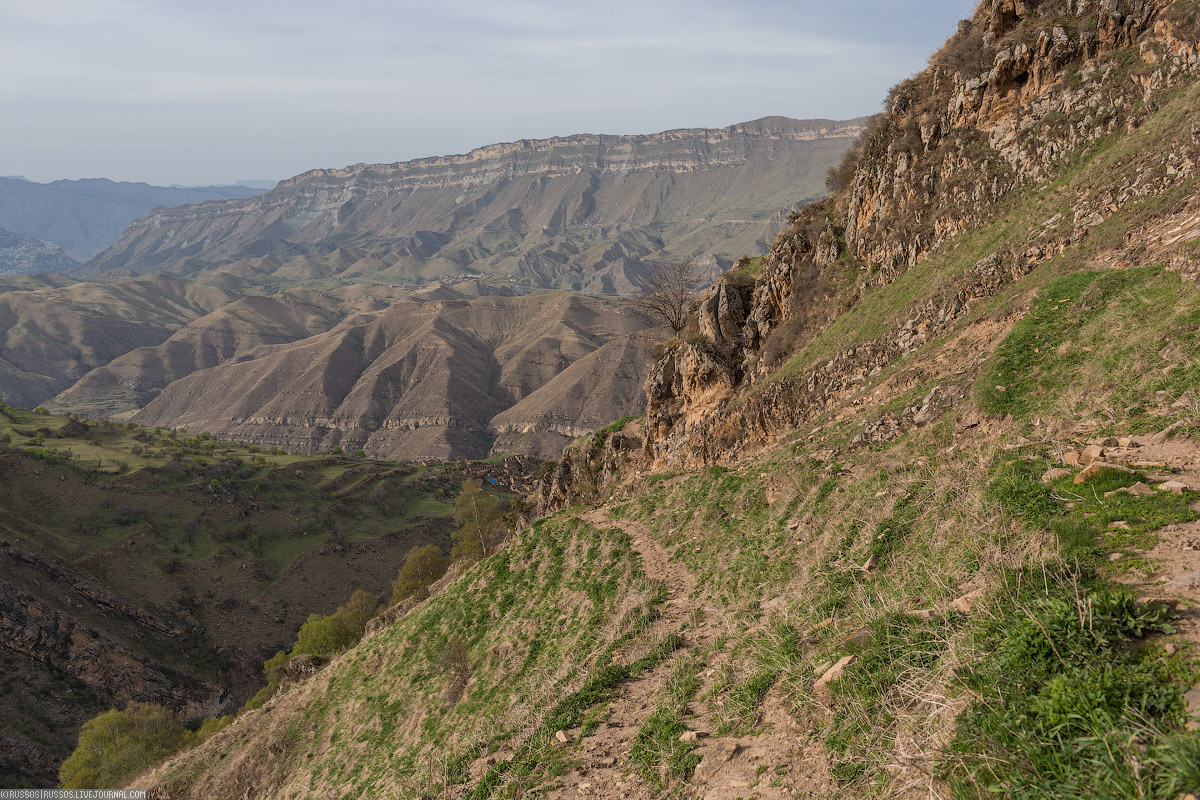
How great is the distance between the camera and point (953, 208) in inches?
910

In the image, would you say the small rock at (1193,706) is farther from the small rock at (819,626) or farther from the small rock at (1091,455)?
the small rock at (1091,455)

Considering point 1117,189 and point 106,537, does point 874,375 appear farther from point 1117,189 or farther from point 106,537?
point 106,537

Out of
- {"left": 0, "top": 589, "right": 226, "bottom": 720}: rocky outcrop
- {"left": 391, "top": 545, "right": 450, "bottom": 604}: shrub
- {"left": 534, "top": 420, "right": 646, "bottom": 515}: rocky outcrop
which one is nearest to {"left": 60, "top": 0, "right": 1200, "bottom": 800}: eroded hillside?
{"left": 534, "top": 420, "right": 646, "bottom": 515}: rocky outcrop

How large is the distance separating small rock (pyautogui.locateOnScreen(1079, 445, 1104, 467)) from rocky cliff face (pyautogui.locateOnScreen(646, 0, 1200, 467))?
624 centimetres

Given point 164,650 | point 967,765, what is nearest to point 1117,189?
point 967,765

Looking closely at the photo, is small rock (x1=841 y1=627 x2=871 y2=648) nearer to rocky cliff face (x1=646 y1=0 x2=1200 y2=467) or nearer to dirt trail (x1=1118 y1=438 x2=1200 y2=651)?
dirt trail (x1=1118 y1=438 x2=1200 y2=651)

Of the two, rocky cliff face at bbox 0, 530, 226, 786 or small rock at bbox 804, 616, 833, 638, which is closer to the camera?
small rock at bbox 804, 616, 833, 638

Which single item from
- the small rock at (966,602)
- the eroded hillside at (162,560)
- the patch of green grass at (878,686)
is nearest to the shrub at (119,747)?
the eroded hillside at (162,560)

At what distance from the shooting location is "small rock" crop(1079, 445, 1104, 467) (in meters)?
8.10

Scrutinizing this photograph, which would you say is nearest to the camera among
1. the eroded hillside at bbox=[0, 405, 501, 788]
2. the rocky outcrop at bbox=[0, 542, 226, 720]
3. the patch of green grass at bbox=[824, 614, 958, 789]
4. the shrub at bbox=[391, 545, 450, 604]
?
the patch of green grass at bbox=[824, 614, 958, 789]

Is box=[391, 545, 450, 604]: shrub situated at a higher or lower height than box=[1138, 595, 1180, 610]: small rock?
lower

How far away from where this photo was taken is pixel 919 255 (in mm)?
23562

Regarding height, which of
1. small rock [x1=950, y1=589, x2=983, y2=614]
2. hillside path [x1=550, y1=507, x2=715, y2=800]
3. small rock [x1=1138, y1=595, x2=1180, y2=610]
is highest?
small rock [x1=1138, y1=595, x2=1180, y2=610]

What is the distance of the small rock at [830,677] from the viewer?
644 centimetres
